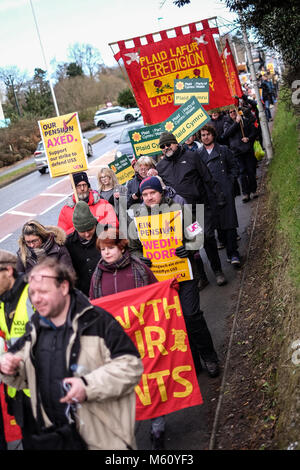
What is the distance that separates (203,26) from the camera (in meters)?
11.6

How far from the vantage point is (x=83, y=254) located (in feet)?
20.7

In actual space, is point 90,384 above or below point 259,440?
above

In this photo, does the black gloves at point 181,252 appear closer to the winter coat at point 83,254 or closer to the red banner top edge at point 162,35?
the winter coat at point 83,254

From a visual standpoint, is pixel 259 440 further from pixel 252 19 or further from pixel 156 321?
pixel 252 19

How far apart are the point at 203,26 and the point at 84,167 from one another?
4.43m

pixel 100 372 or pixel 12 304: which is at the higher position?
pixel 12 304

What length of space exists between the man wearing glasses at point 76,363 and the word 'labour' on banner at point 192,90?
303 inches

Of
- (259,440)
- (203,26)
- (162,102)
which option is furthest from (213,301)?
(203,26)

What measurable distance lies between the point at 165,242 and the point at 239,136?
26.0 feet

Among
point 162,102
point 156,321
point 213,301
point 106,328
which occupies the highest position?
point 162,102

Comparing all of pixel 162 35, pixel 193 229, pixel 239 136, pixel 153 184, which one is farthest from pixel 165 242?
pixel 239 136

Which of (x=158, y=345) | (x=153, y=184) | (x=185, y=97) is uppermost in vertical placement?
(x=185, y=97)

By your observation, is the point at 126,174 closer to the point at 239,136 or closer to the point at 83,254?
the point at 239,136

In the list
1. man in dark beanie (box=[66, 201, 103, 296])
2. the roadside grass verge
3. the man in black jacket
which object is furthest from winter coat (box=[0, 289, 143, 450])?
the man in black jacket
